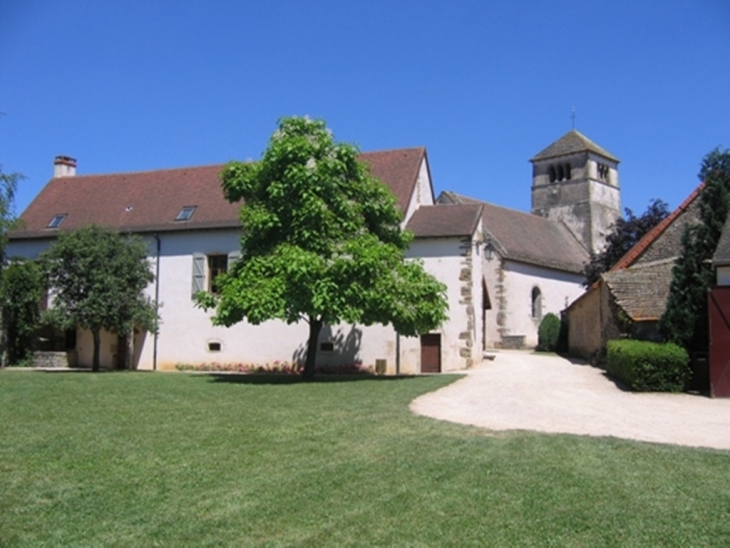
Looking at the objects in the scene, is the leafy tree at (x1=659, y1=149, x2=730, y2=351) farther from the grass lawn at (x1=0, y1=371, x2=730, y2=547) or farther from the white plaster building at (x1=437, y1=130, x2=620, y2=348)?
the white plaster building at (x1=437, y1=130, x2=620, y2=348)

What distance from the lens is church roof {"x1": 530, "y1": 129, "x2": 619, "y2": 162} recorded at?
193 ft

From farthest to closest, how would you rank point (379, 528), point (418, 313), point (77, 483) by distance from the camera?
point (418, 313) → point (77, 483) → point (379, 528)

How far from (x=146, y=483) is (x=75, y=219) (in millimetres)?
23478

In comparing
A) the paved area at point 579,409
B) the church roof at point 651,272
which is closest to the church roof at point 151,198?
the church roof at point 651,272

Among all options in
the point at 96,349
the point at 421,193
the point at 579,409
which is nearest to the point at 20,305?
the point at 96,349

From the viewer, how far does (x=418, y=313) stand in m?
18.0

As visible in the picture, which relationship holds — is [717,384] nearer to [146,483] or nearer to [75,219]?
[146,483]

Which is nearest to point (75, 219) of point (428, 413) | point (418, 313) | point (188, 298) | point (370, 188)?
point (188, 298)

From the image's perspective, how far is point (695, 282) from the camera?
647 inches

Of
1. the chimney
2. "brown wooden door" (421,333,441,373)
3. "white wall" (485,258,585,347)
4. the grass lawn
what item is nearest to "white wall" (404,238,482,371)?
"brown wooden door" (421,333,441,373)

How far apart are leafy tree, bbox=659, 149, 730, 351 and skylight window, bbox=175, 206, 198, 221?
55.5 ft

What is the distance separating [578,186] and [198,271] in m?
39.6

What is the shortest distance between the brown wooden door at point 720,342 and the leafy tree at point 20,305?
20552 millimetres

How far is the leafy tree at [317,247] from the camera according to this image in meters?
17.2
